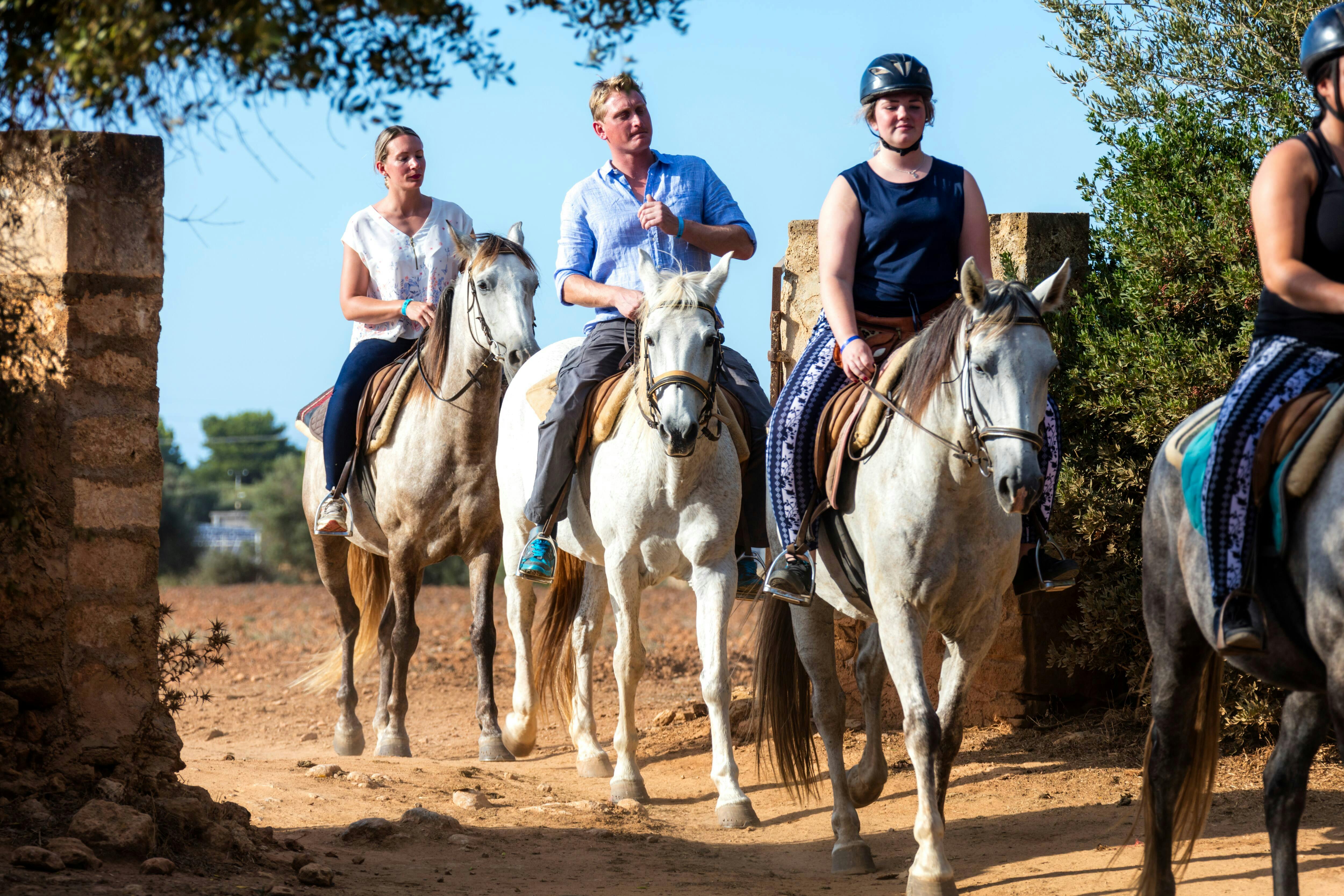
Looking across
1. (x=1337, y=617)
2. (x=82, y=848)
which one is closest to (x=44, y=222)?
(x=82, y=848)

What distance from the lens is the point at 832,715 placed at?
19.0 ft

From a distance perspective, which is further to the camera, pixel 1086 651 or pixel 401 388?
pixel 401 388

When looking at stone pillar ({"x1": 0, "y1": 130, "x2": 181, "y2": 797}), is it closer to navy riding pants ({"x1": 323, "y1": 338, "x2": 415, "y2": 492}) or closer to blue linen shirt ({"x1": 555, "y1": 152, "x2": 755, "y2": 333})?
blue linen shirt ({"x1": 555, "y1": 152, "x2": 755, "y2": 333})

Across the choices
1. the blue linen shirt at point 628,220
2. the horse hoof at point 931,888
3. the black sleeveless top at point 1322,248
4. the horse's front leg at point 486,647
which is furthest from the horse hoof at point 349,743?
the black sleeveless top at point 1322,248

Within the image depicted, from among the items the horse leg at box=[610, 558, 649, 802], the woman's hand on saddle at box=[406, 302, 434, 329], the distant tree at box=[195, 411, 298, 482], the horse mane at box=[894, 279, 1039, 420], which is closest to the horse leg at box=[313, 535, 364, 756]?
the woman's hand on saddle at box=[406, 302, 434, 329]

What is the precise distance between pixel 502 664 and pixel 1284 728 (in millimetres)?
9085

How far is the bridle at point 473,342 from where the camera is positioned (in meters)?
7.51

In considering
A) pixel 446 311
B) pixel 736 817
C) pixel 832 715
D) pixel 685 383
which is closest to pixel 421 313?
A: pixel 446 311

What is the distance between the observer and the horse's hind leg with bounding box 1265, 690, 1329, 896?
4.20 m

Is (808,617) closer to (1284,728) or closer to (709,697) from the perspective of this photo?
(709,697)

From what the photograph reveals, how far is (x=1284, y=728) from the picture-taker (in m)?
4.38

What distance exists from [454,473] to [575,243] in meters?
1.77

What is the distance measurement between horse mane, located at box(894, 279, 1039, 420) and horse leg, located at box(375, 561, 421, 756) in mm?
4010

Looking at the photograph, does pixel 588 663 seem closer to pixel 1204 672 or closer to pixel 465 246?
pixel 465 246
